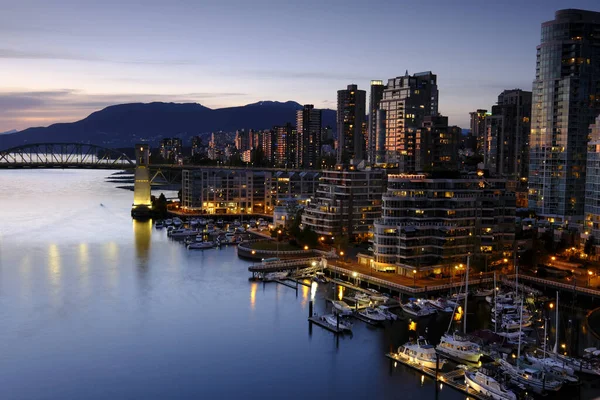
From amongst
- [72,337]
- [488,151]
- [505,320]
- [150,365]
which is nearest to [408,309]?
[505,320]

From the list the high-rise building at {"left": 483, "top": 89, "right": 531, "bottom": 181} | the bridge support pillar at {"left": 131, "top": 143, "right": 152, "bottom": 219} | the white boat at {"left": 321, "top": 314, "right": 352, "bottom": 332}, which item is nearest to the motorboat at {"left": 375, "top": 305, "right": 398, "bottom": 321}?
the white boat at {"left": 321, "top": 314, "right": 352, "bottom": 332}

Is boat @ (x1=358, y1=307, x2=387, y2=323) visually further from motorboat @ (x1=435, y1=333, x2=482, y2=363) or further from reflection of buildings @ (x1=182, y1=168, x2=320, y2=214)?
reflection of buildings @ (x1=182, y1=168, x2=320, y2=214)

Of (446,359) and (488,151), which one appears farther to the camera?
(488,151)

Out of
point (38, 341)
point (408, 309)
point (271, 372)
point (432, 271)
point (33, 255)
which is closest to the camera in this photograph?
point (271, 372)

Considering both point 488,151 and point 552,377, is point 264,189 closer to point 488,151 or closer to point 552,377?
point 488,151

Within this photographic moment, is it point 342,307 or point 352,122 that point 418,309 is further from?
point 352,122

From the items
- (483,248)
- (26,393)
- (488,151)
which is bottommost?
(26,393)

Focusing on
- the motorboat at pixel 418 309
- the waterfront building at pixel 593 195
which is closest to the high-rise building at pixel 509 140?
the waterfront building at pixel 593 195
